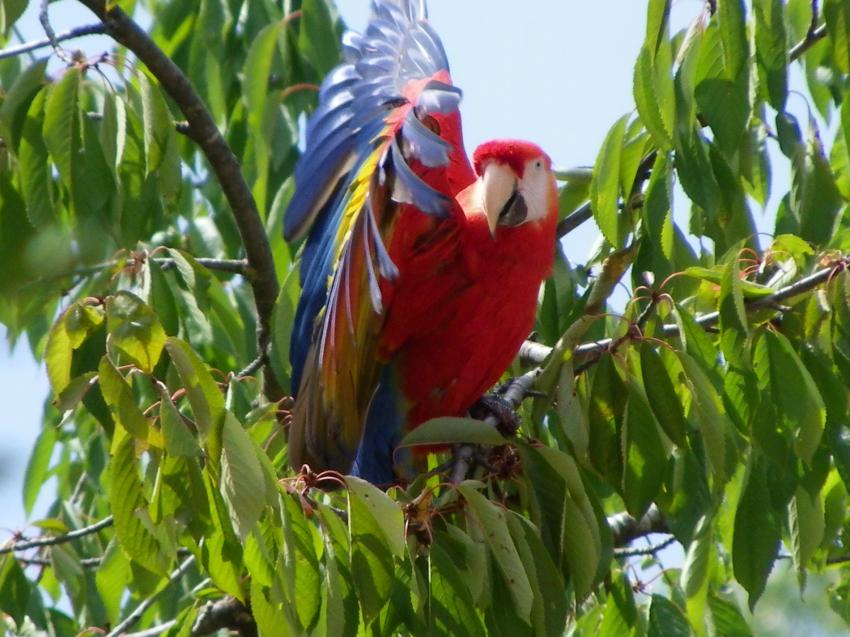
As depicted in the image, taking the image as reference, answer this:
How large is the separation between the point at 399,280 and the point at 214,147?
41 centimetres

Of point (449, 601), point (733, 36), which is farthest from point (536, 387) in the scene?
point (733, 36)

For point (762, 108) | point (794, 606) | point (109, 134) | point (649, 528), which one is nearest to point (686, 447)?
point (762, 108)

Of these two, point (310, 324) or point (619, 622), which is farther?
point (310, 324)

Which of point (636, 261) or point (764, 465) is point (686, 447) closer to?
point (764, 465)

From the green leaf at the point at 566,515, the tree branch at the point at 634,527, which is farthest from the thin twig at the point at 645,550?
the green leaf at the point at 566,515

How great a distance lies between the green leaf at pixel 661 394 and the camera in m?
1.62

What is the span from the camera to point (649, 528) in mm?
2729

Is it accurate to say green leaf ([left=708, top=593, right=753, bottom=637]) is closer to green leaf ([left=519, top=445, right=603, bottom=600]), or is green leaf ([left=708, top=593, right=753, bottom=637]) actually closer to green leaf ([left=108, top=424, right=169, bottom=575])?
green leaf ([left=519, top=445, right=603, bottom=600])

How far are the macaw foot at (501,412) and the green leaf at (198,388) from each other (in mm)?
690

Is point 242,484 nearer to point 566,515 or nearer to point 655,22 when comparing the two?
point 566,515

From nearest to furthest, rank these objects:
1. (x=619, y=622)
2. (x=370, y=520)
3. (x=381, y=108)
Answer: (x=370, y=520) < (x=619, y=622) < (x=381, y=108)

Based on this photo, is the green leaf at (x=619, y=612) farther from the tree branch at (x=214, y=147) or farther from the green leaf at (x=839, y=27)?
the tree branch at (x=214, y=147)

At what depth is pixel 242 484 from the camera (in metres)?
1.30

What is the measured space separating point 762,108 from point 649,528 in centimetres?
94
